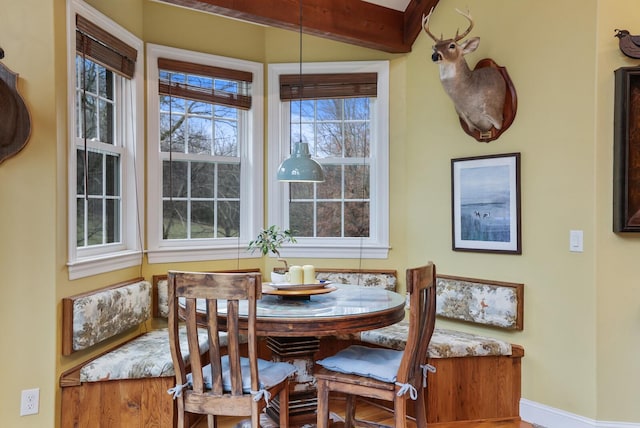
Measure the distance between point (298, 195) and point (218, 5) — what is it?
1581mm

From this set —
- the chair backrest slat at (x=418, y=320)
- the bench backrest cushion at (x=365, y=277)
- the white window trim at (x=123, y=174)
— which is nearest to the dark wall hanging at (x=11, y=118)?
the white window trim at (x=123, y=174)

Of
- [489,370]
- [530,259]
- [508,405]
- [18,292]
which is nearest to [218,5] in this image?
[18,292]

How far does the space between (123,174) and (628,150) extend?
3.09 m

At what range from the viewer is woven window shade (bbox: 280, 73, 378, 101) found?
3.72 meters

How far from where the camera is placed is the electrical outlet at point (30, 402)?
2340 mm

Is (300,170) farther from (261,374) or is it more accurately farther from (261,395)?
(261,395)

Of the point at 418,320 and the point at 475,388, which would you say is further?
the point at 475,388

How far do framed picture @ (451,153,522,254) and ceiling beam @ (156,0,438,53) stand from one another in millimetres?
1102

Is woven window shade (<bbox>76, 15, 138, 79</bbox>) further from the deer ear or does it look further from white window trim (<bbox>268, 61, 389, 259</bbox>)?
the deer ear

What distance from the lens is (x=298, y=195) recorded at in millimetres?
3846

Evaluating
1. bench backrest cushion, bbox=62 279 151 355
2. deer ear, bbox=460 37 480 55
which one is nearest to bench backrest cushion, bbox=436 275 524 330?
deer ear, bbox=460 37 480 55

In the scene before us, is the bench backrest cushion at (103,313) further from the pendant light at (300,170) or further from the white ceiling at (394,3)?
the white ceiling at (394,3)

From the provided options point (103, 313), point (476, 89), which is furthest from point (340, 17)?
point (103, 313)

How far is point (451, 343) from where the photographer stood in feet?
9.38
